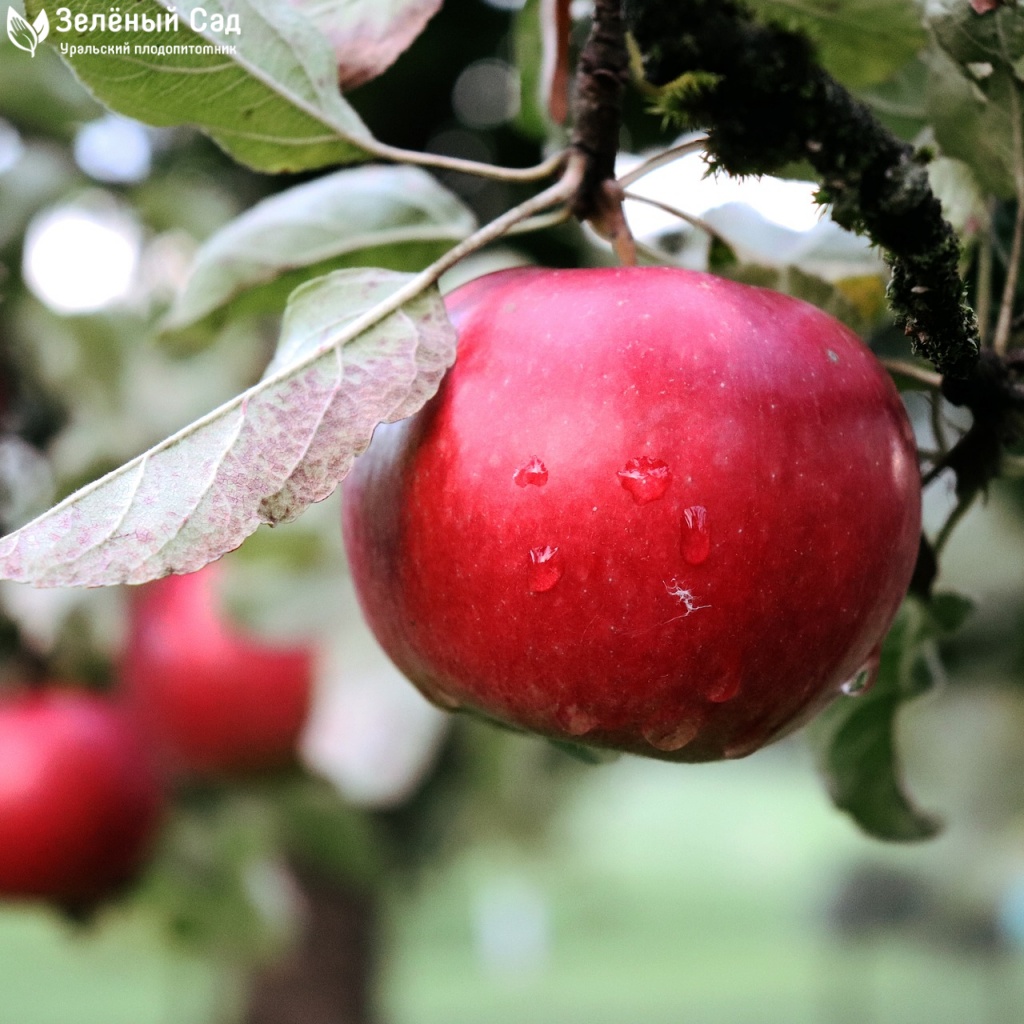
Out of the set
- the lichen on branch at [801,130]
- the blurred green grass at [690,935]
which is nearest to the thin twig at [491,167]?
the lichen on branch at [801,130]

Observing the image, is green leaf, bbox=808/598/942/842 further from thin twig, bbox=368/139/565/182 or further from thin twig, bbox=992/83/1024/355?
thin twig, bbox=368/139/565/182

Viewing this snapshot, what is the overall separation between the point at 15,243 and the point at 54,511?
3.46ft

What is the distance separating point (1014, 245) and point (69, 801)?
106 cm

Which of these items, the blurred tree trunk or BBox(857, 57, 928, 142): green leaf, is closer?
BBox(857, 57, 928, 142): green leaf

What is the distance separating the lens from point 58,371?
4.56 ft

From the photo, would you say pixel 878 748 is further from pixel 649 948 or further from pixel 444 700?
pixel 649 948

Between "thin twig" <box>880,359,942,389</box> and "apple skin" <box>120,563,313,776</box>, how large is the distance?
0.97 metres

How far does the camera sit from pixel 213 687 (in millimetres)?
1403

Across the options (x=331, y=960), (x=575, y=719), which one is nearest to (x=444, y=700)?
(x=575, y=719)

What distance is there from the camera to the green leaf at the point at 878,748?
63 centimetres

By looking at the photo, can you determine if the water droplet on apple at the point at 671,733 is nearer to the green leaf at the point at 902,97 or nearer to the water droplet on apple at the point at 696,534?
the water droplet on apple at the point at 696,534

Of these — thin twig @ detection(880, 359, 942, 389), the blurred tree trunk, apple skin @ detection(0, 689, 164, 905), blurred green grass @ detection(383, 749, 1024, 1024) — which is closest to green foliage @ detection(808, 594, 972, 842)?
thin twig @ detection(880, 359, 942, 389)

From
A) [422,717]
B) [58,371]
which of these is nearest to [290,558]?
[422,717]

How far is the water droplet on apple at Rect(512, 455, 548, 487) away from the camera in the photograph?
16.1 inches
